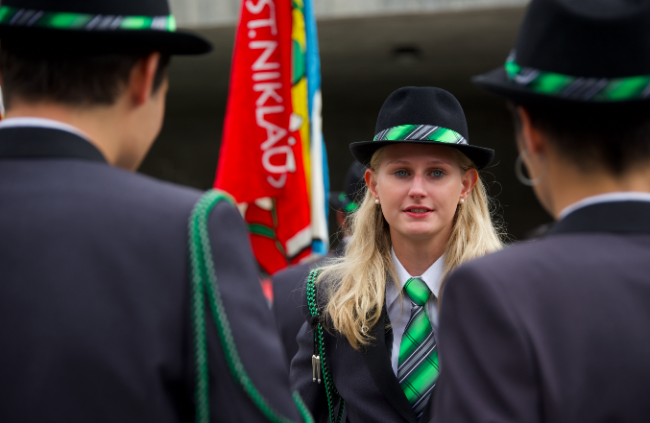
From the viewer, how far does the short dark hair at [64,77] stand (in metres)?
1.19

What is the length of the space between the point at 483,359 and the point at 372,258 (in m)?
1.40

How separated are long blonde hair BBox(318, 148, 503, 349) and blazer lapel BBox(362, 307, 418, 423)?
30 mm

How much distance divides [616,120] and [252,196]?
2.48 meters

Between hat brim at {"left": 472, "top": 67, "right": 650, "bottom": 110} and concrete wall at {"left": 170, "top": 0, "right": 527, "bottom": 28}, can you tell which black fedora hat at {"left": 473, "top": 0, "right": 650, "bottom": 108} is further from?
concrete wall at {"left": 170, "top": 0, "right": 527, "bottom": 28}

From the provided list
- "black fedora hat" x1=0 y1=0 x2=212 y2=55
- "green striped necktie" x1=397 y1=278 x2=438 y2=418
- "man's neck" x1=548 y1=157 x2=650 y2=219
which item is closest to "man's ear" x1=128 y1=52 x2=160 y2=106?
"black fedora hat" x1=0 y1=0 x2=212 y2=55

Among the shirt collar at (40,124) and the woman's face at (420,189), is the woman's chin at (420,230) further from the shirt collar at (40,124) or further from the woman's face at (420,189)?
the shirt collar at (40,124)

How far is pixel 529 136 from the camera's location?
1.25 m

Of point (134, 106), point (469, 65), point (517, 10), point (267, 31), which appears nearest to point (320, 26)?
point (517, 10)

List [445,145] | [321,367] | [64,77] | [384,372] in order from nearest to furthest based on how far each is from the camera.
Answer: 1. [64,77]
2. [384,372]
3. [321,367]
4. [445,145]

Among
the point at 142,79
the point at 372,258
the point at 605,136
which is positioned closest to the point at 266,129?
the point at 372,258

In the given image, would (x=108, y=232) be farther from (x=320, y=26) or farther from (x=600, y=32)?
(x=320, y=26)

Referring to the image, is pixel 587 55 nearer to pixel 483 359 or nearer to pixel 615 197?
pixel 615 197

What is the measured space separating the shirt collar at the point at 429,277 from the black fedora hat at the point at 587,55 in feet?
3.99

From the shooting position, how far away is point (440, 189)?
2.38 meters
